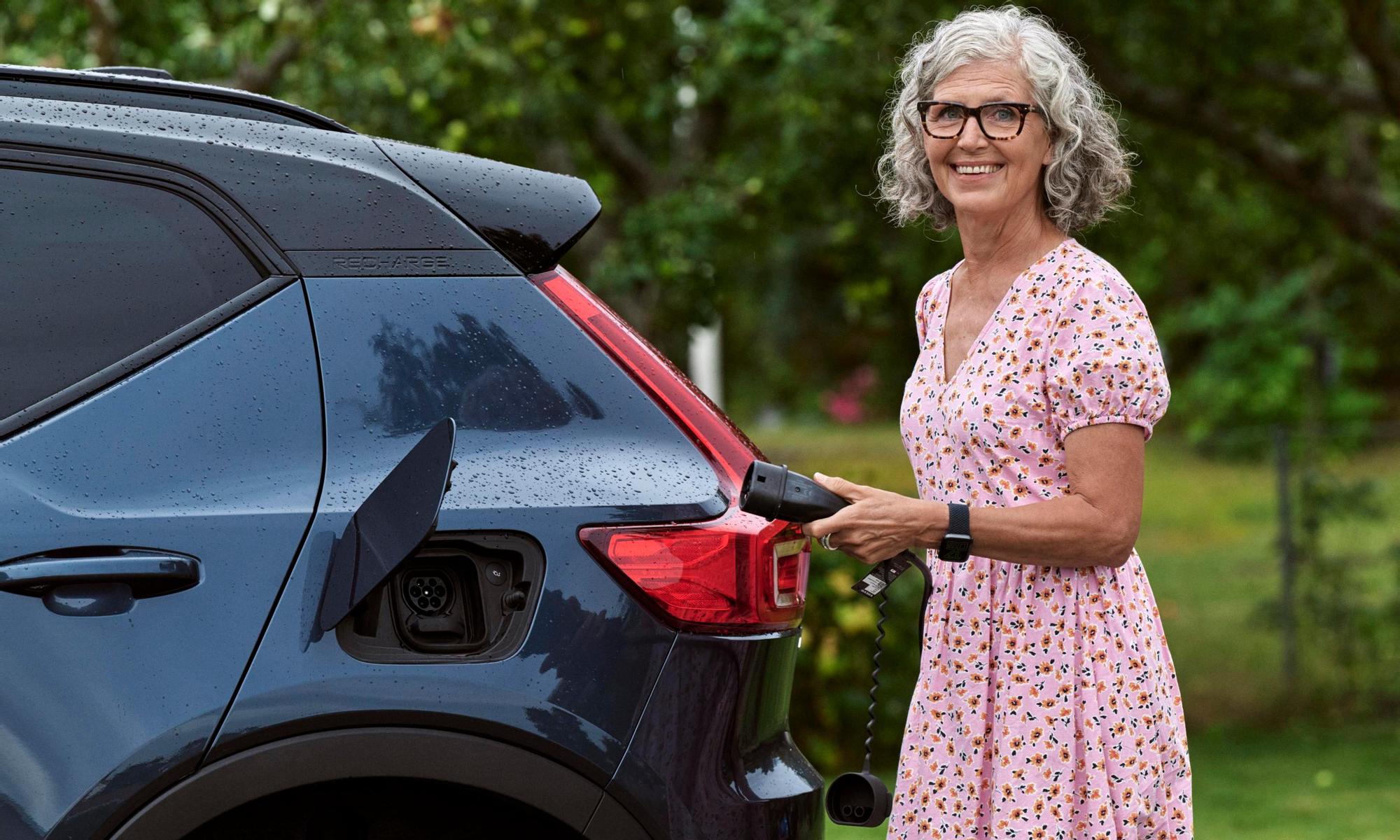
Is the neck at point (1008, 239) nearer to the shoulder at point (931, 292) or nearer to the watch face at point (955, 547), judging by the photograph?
the shoulder at point (931, 292)

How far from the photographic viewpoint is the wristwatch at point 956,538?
238cm

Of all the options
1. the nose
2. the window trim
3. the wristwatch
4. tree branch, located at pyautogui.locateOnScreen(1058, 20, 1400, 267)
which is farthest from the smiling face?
tree branch, located at pyautogui.locateOnScreen(1058, 20, 1400, 267)

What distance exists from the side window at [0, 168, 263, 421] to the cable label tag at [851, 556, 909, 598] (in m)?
1.01

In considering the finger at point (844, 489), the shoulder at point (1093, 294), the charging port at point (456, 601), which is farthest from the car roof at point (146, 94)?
the shoulder at point (1093, 294)

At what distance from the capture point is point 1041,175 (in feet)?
8.64

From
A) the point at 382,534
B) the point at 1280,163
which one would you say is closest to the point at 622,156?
the point at 1280,163

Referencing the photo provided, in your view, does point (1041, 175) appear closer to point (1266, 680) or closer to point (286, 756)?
point (286, 756)

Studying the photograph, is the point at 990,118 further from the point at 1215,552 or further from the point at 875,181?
the point at 1215,552

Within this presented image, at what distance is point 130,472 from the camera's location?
2.17 meters

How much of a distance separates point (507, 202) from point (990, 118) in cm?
80

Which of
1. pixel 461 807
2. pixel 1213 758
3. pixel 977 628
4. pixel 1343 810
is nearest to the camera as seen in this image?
pixel 461 807

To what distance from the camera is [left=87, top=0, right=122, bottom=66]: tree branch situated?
6.59 metres

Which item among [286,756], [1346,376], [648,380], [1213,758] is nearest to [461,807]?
[286,756]

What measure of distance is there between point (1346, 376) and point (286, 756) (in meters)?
22.9
